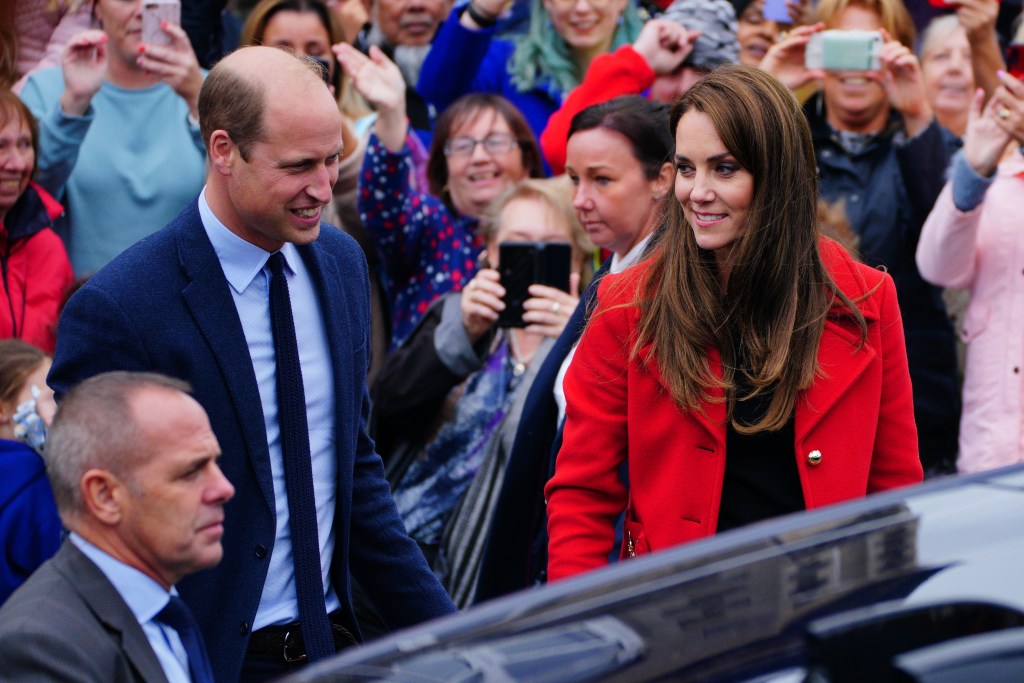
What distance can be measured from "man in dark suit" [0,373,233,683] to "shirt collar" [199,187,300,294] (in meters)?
0.61

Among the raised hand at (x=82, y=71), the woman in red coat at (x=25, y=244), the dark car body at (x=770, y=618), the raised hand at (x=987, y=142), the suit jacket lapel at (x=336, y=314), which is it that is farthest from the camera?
the raised hand at (x=82, y=71)

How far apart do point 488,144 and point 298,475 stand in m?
2.96

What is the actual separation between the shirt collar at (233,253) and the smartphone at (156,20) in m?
2.64

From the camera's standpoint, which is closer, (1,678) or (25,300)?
(1,678)

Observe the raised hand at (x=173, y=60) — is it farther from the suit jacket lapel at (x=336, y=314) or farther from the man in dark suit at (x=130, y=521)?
the man in dark suit at (x=130, y=521)

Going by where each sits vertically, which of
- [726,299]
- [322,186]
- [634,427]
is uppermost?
[322,186]

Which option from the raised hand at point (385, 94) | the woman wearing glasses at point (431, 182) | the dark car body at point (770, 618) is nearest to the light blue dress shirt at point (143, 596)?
the dark car body at point (770, 618)

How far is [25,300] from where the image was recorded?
529 centimetres

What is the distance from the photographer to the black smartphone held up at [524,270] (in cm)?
502

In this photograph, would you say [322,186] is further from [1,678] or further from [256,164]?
[1,678]

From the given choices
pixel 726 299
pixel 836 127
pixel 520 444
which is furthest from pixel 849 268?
pixel 836 127

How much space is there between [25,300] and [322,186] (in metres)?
2.36

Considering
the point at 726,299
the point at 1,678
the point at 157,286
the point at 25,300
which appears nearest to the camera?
the point at 1,678

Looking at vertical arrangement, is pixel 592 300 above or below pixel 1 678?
above
